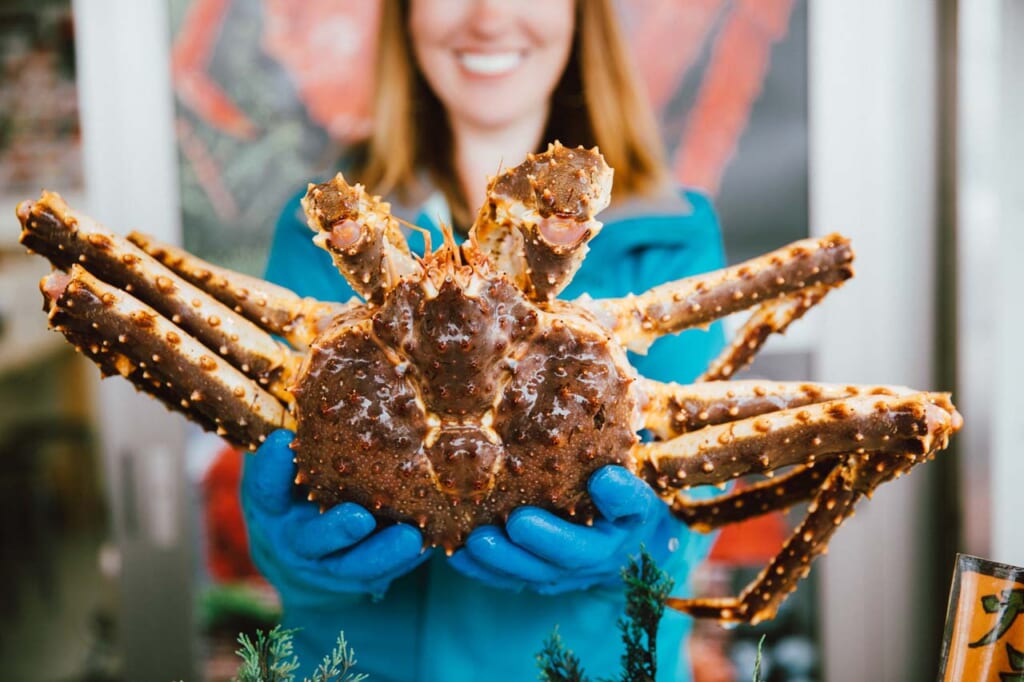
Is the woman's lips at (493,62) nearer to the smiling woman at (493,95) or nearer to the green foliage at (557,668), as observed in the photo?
the smiling woman at (493,95)

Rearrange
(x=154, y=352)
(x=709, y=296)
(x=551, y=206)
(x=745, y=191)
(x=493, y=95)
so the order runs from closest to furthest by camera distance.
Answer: (x=551, y=206)
(x=154, y=352)
(x=709, y=296)
(x=493, y=95)
(x=745, y=191)

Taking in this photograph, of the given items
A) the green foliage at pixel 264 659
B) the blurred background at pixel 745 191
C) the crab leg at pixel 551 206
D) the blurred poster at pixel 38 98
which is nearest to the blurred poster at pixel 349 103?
the blurred background at pixel 745 191

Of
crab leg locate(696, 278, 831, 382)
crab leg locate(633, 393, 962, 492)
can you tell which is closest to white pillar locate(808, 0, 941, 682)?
crab leg locate(696, 278, 831, 382)

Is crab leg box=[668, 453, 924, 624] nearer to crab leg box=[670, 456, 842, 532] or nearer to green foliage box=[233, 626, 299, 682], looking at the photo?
crab leg box=[670, 456, 842, 532]

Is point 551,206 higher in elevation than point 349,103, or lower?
lower

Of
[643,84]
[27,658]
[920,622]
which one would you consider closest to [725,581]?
[920,622]

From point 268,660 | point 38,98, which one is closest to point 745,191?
point 268,660

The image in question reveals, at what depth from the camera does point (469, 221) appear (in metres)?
1.73

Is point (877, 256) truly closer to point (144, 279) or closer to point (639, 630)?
point (639, 630)

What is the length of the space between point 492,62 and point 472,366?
0.87m

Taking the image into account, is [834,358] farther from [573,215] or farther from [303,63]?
[303,63]

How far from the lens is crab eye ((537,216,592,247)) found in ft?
3.24

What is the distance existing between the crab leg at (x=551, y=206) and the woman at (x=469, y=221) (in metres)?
0.50

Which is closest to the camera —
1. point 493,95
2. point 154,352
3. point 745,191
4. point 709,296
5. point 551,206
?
point 551,206
